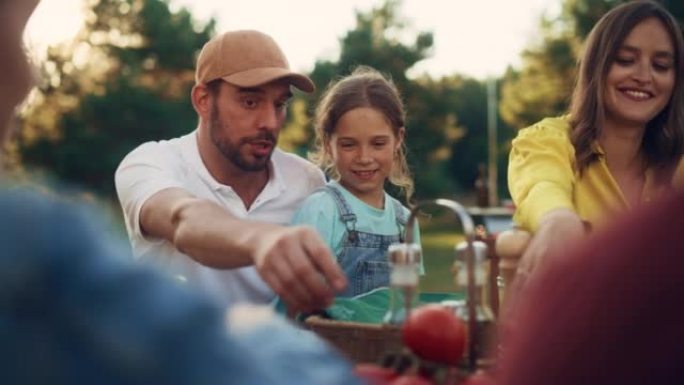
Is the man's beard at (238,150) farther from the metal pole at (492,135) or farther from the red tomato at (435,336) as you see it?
the metal pole at (492,135)

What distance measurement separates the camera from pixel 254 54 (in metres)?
3.10

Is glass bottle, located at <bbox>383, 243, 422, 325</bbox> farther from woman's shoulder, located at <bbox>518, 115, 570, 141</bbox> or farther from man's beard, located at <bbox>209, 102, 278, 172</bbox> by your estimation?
man's beard, located at <bbox>209, 102, 278, 172</bbox>

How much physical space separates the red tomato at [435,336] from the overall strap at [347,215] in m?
1.54

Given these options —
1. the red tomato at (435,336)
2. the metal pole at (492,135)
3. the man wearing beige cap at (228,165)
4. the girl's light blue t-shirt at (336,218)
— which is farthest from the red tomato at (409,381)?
the metal pole at (492,135)

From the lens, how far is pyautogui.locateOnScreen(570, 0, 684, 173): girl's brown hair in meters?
2.86

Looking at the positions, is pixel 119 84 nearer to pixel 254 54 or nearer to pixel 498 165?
pixel 498 165

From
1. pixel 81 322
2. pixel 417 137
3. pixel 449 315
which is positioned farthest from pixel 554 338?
pixel 417 137

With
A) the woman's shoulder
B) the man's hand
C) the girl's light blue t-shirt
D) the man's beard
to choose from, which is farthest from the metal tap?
the man's beard

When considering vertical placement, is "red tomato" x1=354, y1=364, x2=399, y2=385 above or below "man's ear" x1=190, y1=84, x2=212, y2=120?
below

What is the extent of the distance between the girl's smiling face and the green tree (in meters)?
33.6

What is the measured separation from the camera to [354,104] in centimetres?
338

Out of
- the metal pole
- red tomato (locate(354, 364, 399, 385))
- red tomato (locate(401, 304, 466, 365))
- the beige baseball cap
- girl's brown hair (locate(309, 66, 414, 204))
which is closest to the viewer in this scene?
red tomato (locate(354, 364, 399, 385))

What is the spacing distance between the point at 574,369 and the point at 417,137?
135 feet

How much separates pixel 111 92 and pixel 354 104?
1415 inches
